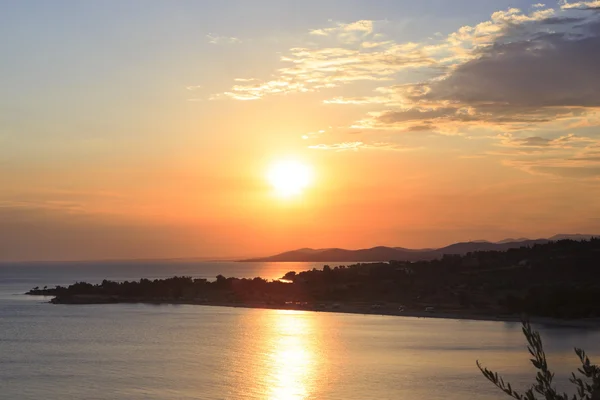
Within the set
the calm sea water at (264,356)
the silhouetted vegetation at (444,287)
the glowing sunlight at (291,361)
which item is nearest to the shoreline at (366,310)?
the silhouetted vegetation at (444,287)

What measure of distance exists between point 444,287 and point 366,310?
1463cm

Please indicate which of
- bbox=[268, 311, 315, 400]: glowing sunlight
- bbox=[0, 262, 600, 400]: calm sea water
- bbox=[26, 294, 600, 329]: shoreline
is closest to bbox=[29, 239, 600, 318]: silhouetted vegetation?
bbox=[26, 294, 600, 329]: shoreline

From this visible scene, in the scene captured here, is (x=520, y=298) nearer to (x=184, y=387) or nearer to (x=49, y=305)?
(x=184, y=387)

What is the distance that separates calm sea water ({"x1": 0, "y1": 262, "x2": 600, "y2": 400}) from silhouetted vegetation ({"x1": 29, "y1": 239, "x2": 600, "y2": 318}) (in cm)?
936

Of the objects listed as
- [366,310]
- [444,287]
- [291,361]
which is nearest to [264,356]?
[291,361]

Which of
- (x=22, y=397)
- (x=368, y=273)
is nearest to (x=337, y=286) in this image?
(x=368, y=273)

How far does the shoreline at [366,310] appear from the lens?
67.8 m

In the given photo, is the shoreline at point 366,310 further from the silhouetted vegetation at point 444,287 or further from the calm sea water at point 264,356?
the calm sea water at point 264,356

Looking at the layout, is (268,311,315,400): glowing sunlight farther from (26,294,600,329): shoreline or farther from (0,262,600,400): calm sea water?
(26,294,600,329): shoreline

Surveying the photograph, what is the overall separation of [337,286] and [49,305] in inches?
1490

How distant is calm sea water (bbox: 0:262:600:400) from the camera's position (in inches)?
1335

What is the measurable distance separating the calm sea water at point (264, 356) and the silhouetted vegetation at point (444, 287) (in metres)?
9.36

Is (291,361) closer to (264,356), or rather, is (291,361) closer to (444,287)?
(264,356)

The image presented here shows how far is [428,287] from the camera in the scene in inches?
3639
